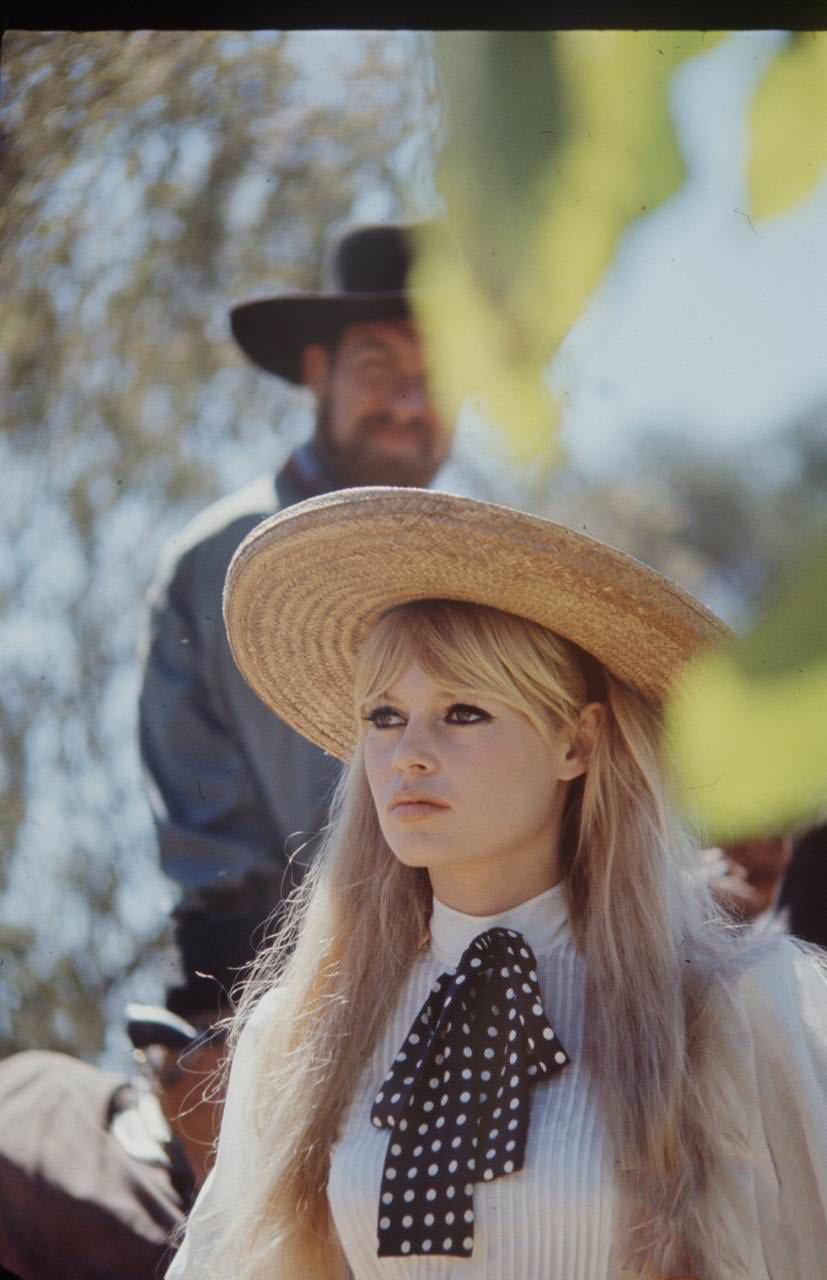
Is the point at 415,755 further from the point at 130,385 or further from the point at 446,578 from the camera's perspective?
the point at 130,385

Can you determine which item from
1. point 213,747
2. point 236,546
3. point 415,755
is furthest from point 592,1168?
point 236,546

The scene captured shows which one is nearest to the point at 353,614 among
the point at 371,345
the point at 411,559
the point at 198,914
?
the point at 411,559

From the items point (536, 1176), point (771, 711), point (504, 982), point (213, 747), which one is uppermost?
point (771, 711)

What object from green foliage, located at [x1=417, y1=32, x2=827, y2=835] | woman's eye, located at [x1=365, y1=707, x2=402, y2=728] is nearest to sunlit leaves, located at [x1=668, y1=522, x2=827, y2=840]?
green foliage, located at [x1=417, y1=32, x2=827, y2=835]

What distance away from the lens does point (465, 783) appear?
4.68ft

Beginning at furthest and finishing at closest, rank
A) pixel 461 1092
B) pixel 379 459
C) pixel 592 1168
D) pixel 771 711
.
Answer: pixel 379 459 → pixel 461 1092 → pixel 592 1168 → pixel 771 711

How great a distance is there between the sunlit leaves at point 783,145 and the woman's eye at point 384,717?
1.06 meters

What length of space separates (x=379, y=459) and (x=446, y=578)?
1.11 m

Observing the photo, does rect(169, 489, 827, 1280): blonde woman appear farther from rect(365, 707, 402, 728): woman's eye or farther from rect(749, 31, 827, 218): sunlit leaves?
rect(749, 31, 827, 218): sunlit leaves

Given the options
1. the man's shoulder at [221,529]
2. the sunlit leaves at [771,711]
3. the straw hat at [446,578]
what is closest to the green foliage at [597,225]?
the sunlit leaves at [771,711]

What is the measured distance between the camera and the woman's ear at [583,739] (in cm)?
153

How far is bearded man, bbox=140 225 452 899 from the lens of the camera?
2.37m

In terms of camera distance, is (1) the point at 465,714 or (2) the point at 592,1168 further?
(1) the point at 465,714

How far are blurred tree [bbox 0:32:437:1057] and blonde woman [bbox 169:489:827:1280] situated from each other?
1.16m
